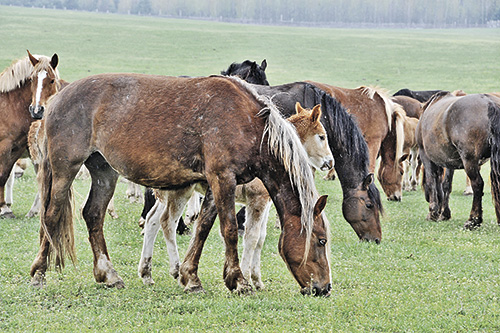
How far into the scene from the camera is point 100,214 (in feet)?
22.7

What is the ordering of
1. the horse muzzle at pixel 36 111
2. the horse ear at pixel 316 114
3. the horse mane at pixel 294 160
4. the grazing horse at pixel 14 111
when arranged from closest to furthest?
the horse mane at pixel 294 160 < the horse ear at pixel 316 114 < the horse muzzle at pixel 36 111 < the grazing horse at pixel 14 111

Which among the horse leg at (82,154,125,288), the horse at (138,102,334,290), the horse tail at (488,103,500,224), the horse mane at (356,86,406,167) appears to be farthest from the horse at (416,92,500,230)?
the horse leg at (82,154,125,288)

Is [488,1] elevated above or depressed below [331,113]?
above

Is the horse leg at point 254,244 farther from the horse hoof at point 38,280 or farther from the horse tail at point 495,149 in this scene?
the horse tail at point 495,149

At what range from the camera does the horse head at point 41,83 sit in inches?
393

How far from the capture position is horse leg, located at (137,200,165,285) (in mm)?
6988

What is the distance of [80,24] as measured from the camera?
69875 millimetres

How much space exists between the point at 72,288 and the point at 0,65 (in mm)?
37269

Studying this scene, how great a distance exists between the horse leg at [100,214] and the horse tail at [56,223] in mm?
212

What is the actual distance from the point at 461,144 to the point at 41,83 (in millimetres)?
7323

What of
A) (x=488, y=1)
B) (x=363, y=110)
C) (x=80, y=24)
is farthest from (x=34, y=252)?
(x=488, y=1)

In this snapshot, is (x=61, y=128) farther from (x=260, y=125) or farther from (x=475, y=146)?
(x=475, y=146)

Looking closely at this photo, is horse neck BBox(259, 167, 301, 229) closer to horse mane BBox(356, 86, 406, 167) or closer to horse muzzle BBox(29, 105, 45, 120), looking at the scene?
horse muzzle BBox(29, 105, 45, 120)

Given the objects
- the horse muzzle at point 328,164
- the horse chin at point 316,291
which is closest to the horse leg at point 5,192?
the horse muzzle at point 328,164
